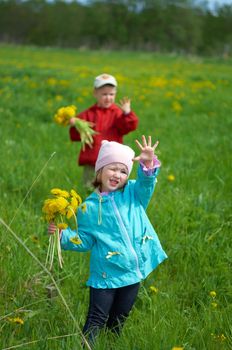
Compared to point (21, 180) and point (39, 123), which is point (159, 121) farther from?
point (21, 180)

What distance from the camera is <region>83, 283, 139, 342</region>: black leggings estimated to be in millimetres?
2420

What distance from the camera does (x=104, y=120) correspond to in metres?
4.61

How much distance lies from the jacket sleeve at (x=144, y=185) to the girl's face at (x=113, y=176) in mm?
83

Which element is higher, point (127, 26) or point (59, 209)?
point (127, 26)

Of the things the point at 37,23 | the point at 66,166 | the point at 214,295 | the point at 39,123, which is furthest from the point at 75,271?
the point at 37,23

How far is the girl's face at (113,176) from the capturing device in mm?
2477

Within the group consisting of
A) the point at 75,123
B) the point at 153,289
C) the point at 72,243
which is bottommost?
the point at 153,289

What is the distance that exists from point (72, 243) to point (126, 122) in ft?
7.45

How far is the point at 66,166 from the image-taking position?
16.7ft

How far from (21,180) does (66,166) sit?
0.60 m

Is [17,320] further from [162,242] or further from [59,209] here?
[162,242]

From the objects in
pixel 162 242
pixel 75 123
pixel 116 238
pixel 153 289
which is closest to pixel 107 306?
pixel 116 238

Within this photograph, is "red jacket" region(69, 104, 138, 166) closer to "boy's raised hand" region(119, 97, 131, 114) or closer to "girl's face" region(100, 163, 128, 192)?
"boy's raised hand" region(119, 97, 131, 114)

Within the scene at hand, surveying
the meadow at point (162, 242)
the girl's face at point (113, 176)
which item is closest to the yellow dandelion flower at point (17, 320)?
the meadow at point (162, 242)
